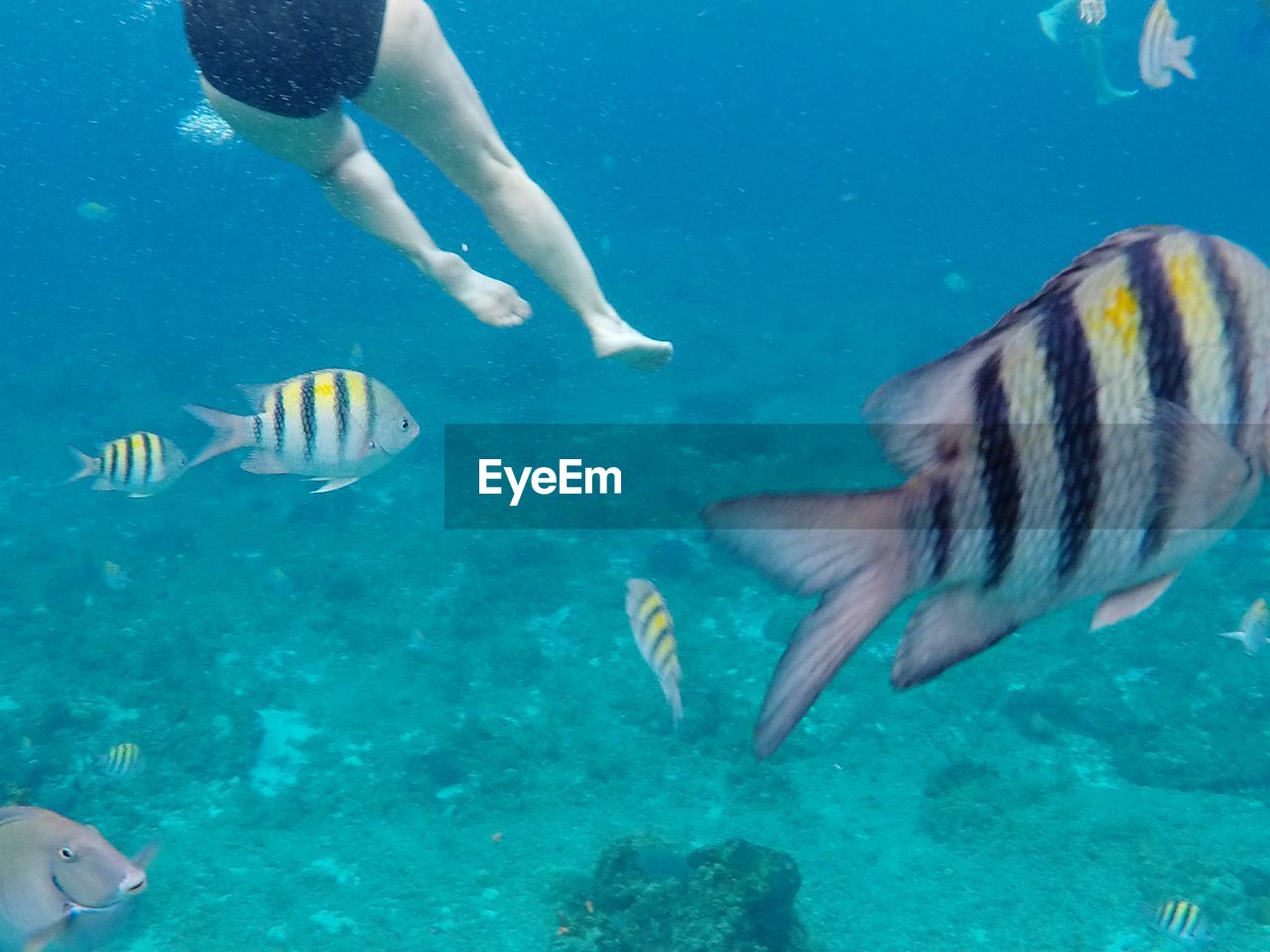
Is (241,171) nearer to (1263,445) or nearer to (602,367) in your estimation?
(602,367)

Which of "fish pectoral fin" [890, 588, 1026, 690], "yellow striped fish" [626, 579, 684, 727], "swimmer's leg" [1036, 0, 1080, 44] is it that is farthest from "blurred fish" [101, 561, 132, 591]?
"swimmer's leg" [1036, 0, 1080, 44]

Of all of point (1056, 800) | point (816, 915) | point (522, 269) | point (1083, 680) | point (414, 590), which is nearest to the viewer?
point (816, 915)

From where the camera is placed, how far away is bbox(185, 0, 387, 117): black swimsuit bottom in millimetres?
3092

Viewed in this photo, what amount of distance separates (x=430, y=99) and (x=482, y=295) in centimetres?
93

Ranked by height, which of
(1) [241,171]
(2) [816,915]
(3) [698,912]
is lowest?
(1) [241,171]

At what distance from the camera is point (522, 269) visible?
103 feet

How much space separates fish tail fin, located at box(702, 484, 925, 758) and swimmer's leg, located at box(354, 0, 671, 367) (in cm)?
259

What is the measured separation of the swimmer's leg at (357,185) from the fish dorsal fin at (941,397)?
9.33ft

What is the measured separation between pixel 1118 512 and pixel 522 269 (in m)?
31.4

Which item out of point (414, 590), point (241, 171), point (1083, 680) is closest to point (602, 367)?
point (414, 590)

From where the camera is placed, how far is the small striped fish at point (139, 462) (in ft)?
19.3

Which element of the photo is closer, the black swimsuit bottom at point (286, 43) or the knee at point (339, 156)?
the black swimsuit bottom at point (286, 43)
